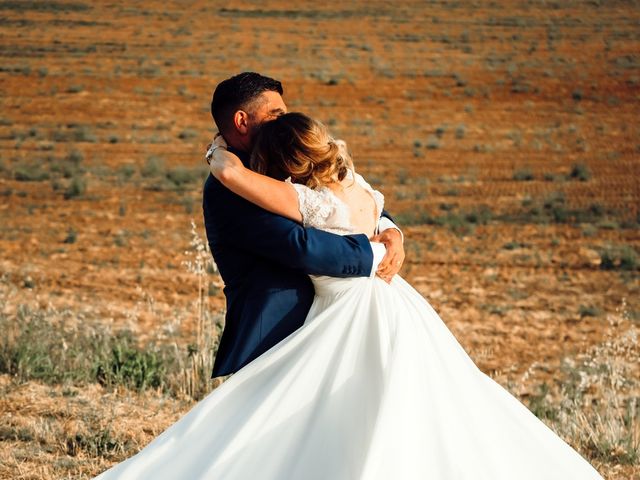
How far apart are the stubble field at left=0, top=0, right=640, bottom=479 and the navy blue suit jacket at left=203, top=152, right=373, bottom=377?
1.80 metres

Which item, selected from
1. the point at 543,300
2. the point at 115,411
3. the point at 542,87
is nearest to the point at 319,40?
the point at 542,87

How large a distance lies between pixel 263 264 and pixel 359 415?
0.61 metres

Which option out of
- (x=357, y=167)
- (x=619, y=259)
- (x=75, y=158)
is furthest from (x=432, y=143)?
(x=619, y=259)

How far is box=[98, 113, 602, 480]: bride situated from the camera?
9.93 ft

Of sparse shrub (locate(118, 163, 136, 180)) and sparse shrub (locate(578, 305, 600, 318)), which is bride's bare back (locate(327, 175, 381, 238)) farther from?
sparse shrub (locate(118, 163, 136, 180))

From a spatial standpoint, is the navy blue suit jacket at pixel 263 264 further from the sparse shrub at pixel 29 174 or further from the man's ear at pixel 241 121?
the sparse shrub at pixel 29 174

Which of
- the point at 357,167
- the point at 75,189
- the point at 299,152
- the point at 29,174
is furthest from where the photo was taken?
the point at 357,167

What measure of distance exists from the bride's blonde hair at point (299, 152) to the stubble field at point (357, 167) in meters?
2.21

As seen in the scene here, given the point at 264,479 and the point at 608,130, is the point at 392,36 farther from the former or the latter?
the point at 264,479

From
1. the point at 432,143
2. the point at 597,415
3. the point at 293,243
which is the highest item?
the point at 293,243

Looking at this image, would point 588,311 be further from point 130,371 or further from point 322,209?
point 322,209

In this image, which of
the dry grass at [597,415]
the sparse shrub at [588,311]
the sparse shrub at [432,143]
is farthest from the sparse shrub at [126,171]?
the dry grass at [597,415]

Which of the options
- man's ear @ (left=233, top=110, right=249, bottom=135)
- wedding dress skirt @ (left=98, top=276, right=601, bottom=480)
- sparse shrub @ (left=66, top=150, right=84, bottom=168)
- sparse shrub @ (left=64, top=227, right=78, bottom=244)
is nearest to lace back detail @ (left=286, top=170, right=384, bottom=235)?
wedding dress skirt @ (left=98, top=276, right=601, bottom=480)

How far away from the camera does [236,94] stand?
3371mm
